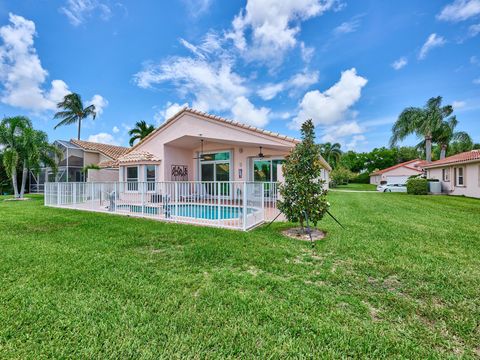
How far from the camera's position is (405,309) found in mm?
3404

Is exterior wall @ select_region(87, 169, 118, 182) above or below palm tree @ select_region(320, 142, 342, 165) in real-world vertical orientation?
below

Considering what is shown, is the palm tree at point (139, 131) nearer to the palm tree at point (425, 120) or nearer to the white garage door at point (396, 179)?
the palm tree at point (425, 120)

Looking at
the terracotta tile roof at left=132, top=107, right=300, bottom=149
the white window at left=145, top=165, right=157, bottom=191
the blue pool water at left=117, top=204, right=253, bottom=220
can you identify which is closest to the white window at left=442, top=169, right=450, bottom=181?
the terracotta tile roof at left=132, top=107, right=300, bottom=149

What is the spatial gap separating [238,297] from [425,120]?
36.8 m

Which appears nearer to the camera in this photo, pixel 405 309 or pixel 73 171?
pixel 405 309

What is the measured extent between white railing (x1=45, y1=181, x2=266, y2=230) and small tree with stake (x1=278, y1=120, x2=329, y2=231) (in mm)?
1562

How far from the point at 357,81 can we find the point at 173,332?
982 inches

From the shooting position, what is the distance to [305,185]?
7.30 m

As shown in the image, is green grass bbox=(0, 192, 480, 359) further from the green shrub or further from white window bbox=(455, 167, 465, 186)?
white window bbox=(455, 167, 465, 186)

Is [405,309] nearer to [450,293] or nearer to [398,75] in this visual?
[450,293]

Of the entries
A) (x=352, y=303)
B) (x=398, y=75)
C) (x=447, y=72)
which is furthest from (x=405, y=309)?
(x=447, y=72)

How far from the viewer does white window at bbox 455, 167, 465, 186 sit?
2153cm

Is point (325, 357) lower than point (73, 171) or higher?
lower

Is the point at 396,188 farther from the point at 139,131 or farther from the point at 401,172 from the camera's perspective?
the point at 139,131
